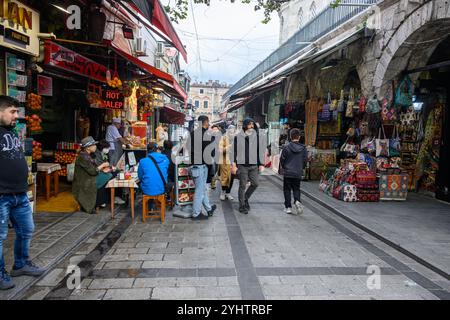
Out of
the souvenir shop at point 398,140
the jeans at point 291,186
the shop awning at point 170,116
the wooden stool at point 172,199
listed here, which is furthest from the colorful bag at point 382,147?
the shop awning at point 170,116

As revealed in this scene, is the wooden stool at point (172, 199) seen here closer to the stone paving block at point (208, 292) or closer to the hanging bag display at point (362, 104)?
the stone paving block at point (208, 292)

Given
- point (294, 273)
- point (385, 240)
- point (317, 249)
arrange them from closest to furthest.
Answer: point (294, 273)
point (317, 249)
point (385, 240)

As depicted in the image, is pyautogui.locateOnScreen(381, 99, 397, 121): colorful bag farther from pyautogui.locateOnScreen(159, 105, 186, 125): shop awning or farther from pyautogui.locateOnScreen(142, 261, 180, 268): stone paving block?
pyautogui.locateOnScreen(159, 105, 186, 125): shop awning

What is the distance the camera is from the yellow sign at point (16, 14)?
16.3 feet

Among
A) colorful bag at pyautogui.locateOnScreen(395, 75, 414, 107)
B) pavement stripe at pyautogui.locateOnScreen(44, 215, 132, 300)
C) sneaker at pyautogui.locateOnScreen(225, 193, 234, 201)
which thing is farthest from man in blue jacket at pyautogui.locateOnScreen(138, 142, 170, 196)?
colorful bag at pyautogui.locateOnScreen(395, 75, 414, 107)

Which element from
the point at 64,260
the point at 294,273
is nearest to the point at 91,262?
the point at 64,260

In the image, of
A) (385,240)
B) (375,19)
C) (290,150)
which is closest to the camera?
(385,240)

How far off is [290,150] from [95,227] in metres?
4.27

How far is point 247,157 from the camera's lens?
7305mm

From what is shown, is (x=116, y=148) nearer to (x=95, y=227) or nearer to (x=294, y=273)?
(x=95, y=227)

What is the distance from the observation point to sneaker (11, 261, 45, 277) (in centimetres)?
394

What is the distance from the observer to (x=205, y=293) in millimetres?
3711

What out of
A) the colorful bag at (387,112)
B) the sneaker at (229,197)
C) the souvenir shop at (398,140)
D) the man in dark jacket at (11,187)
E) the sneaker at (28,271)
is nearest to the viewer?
the man in dark jacket at (11,187)

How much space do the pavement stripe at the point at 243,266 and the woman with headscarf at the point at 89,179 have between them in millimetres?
2685
